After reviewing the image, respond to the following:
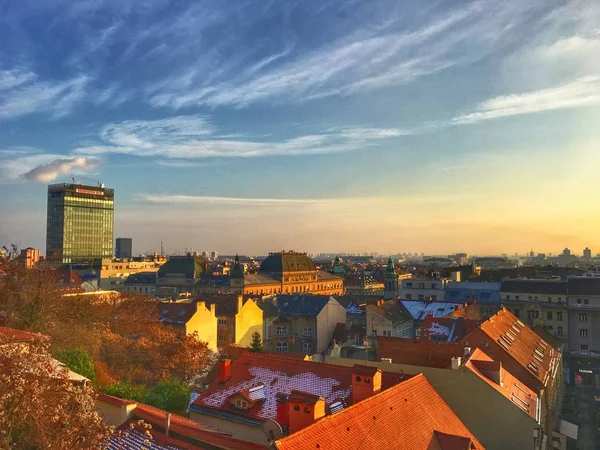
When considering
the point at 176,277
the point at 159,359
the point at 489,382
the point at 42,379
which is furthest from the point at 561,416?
the point at 176,277

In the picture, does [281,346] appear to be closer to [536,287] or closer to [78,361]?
[536,287]

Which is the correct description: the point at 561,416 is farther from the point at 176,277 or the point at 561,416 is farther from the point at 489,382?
the point at 176,277

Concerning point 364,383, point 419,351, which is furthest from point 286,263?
point 364,383

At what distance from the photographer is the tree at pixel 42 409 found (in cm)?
1380

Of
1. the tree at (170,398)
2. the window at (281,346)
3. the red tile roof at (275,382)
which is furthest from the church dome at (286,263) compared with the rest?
the red tile roof at (275,382)

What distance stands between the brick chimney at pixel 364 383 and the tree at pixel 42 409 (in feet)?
37.0

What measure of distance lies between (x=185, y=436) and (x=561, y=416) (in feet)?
148

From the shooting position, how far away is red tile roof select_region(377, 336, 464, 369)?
32.7 metres

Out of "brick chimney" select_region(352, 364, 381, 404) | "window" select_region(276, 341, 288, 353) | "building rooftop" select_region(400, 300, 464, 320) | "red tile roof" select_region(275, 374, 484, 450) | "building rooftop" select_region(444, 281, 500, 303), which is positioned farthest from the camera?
"building rooftop" select_region(444, 281, 500, 303)

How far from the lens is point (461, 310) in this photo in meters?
64.4

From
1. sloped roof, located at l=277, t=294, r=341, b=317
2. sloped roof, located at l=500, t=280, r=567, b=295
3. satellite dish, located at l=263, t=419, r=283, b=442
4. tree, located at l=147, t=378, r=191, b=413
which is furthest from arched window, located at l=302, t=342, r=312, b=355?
satellite dish, located at l=263, t=419, r=283, b=442

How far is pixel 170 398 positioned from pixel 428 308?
48324 millimetres

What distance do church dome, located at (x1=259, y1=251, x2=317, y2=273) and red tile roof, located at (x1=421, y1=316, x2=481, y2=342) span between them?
9647cm

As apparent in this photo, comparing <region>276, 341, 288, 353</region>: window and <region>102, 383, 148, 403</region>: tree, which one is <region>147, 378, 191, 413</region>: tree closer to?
<region>102, 383, 148, 403</region>: tree
